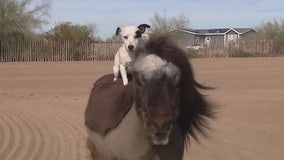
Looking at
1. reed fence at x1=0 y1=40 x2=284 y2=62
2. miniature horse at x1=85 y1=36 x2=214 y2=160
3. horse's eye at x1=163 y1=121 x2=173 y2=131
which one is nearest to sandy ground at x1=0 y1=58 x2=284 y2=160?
miniature horse at x1=85 y1=36 x2=214 y2=160

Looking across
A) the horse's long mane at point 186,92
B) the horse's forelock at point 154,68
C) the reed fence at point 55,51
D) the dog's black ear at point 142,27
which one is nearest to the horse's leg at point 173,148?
the horse's long mane at point 186,92

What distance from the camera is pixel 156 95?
4.33 meters

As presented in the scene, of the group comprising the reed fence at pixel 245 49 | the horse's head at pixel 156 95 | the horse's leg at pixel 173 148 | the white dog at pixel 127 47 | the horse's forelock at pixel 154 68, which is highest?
the reed fence at pixel 245 49

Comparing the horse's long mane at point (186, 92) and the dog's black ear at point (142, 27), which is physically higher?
the dog's black ear at point (142, 27)

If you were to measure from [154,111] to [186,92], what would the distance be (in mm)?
946

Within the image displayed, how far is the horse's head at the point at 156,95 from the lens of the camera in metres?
4.17

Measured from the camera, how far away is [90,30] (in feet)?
176

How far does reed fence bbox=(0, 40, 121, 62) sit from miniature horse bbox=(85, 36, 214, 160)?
118 ft

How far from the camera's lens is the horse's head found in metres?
4.17

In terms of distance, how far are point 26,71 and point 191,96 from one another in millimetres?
26207

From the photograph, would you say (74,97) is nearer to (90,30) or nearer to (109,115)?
(109,115)

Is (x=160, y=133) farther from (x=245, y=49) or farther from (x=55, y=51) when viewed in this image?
(x=245, y=49)

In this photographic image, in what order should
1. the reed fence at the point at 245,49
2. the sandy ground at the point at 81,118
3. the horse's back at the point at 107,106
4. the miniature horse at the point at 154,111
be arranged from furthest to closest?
the reed fence at the point at 245,49 < the sandy ground at the point at 81,118 < the horse's back at the point at 107,106 < the miniature horse at the point at 154,111

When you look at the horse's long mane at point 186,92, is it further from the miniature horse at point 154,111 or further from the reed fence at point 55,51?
the reed fence at point 55,51
